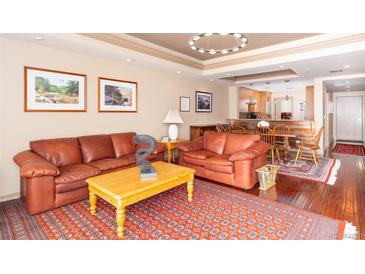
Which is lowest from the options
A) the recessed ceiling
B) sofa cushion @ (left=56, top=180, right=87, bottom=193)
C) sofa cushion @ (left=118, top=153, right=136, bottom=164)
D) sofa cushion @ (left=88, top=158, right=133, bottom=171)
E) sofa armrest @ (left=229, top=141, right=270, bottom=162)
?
sofa cushion @ (left=56, top=180, right=87, bottom=193)

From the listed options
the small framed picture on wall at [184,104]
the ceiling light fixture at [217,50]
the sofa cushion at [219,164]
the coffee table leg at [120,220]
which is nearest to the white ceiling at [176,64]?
the small framed picture on wall at [184,104]

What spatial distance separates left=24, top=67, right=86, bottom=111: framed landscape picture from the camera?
10.2 ft

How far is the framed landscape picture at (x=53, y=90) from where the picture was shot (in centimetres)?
312

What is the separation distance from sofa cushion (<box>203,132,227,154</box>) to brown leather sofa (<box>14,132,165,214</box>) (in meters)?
1.04

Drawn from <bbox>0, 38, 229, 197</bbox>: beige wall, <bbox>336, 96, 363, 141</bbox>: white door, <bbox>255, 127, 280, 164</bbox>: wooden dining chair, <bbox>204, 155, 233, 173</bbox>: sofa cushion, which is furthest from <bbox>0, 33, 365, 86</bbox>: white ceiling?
<bbox>336, 96, 363, 141</bbox>: white door

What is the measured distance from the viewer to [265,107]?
35.7ft

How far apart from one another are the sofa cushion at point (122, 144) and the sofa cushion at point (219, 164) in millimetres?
1517

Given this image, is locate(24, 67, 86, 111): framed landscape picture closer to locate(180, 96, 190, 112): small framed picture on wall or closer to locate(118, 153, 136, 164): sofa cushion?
locate(118, 153, 136, 164): sofa cushion

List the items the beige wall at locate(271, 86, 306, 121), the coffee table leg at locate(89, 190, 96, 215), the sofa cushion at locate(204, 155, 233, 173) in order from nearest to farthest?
the coffee table leg at locate(89, 190, 96, 215) → the sofa cushion at locate(204, 155, 233, 173) → the beige wall at locate(271, 86, 306, 121)

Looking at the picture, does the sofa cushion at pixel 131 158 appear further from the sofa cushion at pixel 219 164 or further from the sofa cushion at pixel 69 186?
the sofa cushion at pixel 219 164
